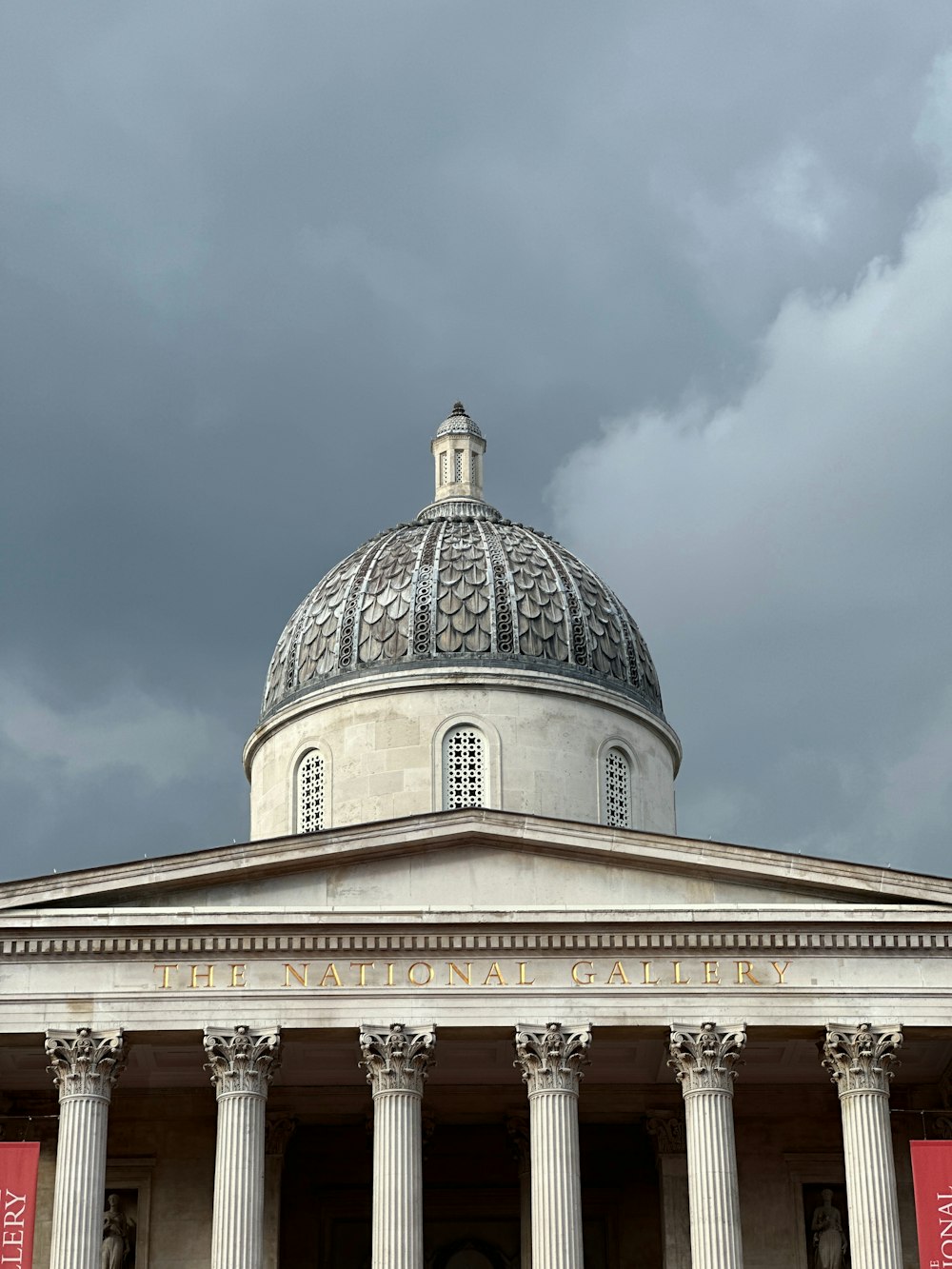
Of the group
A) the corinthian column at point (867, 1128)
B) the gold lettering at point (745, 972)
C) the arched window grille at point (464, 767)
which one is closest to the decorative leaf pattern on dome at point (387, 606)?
the arched window grille at point (464, 767)

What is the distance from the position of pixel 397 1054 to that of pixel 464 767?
34.1 ft

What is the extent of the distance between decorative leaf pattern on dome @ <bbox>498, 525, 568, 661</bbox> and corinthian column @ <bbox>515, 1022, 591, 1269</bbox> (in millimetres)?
12350

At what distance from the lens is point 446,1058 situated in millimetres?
45062

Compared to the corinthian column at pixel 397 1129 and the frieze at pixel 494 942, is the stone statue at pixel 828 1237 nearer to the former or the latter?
the frieze at pixel 494 942

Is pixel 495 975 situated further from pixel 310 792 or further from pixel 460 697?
pixel 310 792

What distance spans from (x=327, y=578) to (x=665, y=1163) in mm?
16734

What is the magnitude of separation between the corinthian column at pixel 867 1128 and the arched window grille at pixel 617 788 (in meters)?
10.4

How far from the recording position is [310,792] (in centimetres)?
5178

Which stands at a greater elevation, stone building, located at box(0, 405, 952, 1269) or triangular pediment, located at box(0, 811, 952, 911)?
triangular pediment, located at box(0, 811, 952, 911)

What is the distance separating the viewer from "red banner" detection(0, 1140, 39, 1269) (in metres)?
39.7

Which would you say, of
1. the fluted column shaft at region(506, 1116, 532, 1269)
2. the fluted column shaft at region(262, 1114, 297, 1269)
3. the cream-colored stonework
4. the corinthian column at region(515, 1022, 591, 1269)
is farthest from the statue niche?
the cream-colored stonework

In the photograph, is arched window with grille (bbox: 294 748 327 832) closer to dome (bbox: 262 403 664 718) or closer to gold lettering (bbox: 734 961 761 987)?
dome (bbox: 262 403 664 718)

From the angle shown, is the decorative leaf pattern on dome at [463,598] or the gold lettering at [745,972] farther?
the decorative leaf pattern on dome at [463,598]

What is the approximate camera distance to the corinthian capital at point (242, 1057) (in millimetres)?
41250
